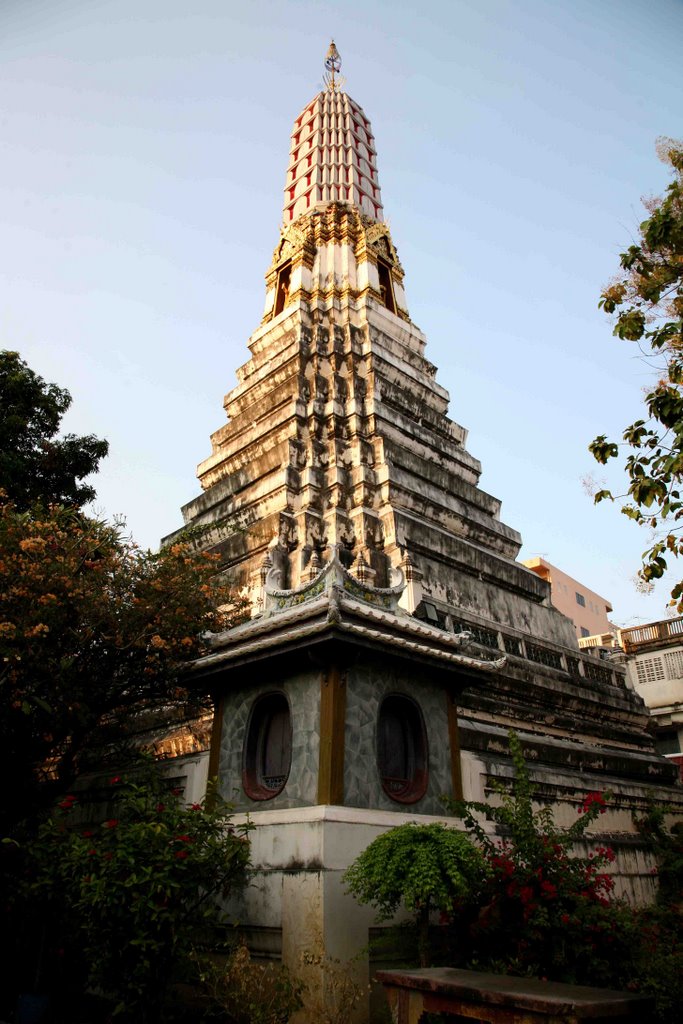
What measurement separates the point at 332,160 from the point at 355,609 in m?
24.1

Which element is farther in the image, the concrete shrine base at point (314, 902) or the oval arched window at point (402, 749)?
the oval arched window at point (402, 749)

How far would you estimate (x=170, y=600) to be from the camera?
36.7 feet

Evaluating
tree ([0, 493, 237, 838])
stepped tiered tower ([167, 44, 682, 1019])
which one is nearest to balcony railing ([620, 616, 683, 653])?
stepped tiered tower ([167, 44, 682, 1019])

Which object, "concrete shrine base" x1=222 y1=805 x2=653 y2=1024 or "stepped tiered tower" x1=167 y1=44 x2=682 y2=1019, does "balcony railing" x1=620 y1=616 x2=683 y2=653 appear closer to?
"stepped tiered tower" x1=167 y1=44 x2=682 y2=1019

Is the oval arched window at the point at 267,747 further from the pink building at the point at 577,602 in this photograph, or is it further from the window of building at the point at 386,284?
the pink building at the point at 577,602

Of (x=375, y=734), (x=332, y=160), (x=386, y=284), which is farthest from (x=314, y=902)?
(x=332, y=160)

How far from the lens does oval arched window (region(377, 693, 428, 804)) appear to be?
936cm

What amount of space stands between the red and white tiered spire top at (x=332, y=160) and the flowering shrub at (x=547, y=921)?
23311 mm

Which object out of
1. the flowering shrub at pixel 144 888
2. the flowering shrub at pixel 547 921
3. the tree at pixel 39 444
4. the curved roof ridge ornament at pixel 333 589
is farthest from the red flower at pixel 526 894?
the tree at pixel 39 444

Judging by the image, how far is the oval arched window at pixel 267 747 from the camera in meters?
A: 9.33

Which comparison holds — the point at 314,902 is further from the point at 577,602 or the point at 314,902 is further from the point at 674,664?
the point at 577,602

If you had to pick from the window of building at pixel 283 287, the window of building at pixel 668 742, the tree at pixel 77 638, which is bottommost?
the tree at pixel 77 638

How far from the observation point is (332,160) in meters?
28.1

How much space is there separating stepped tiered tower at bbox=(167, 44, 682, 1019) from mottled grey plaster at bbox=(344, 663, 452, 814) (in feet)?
0.09
